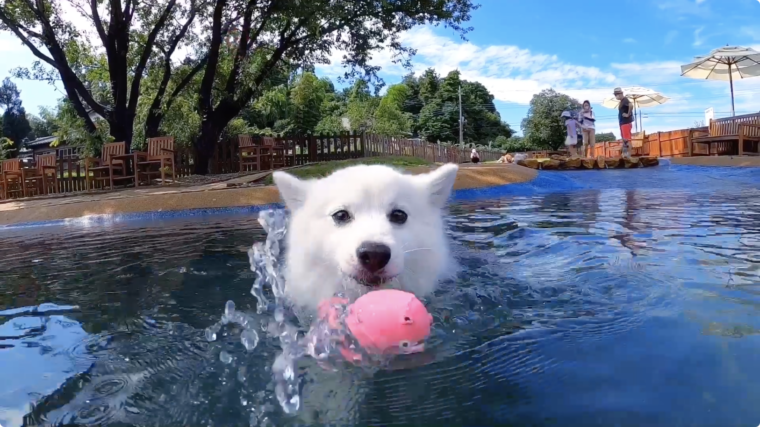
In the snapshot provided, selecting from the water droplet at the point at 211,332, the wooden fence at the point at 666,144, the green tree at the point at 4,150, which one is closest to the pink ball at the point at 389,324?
the water droplet at the point at 211,332

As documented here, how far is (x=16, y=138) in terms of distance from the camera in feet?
179

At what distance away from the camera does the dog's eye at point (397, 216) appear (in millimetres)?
2467

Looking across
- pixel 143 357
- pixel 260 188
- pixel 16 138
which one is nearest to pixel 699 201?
pixel 260 188

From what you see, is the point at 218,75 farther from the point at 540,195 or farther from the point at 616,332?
the point at 616,332

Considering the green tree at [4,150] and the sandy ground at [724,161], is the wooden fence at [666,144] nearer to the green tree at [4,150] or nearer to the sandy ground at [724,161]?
the sandy ground at [724,161]

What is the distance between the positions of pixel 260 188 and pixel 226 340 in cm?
713

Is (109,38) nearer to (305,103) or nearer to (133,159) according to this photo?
(133,159)

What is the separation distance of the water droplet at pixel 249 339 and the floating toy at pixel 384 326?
1.22 feet

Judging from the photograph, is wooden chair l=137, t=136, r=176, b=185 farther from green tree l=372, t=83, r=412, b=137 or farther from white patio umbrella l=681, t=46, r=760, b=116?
green tree l=372, t=83, r=412, b=137

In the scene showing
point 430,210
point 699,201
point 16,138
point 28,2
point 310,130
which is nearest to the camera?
point 430,210

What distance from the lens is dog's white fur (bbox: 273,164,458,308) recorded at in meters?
2.26

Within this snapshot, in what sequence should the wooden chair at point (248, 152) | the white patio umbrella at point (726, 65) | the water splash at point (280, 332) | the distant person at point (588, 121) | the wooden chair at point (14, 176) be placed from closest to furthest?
the water splash at point (280, 332) → the distant person at point (588, 121) → the wooden chair at point (14, 176) → the wooden chair at point (248, 152) → the white patio umbrella at point (726, 65)

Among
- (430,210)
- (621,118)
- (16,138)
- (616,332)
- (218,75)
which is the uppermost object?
(16,138)

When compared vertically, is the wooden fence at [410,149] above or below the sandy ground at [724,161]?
above
